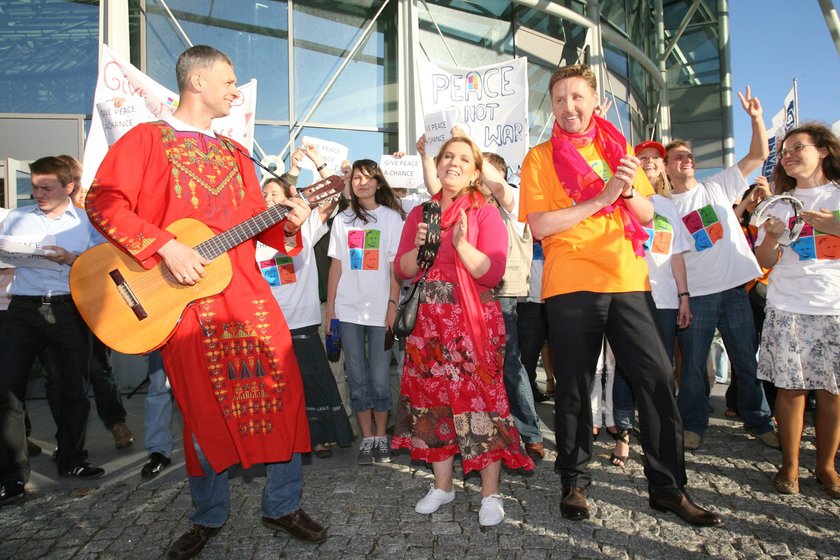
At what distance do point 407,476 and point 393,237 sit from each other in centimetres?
178

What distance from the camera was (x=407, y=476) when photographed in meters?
3.84

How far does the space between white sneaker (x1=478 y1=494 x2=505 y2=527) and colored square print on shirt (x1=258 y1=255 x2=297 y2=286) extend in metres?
2.20

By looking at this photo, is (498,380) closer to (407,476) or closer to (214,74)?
(407,476)

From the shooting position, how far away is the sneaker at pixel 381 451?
13.7ft

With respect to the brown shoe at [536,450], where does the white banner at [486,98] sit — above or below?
above

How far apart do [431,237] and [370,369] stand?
1746mm

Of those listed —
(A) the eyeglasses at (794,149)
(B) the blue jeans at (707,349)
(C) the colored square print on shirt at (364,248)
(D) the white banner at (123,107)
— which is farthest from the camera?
(D) the white banner at (123,107)

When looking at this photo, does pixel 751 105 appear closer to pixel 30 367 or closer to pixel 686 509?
pixel 686 509

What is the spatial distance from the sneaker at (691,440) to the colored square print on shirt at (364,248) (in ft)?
8.45

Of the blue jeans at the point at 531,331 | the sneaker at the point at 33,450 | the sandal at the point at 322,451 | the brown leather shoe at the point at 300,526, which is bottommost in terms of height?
the sneaker at the point at 33,450

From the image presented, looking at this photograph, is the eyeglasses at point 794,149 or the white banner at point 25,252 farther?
the white banner at point 25,252

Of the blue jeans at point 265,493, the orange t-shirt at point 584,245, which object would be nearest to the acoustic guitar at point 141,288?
the blue jeans at point 265,493

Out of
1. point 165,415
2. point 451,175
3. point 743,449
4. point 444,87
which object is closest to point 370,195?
point 451,175

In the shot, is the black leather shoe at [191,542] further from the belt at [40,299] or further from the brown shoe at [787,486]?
the brown shoe at [787,486]
